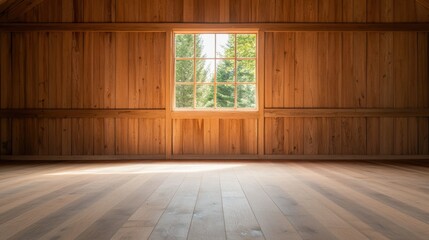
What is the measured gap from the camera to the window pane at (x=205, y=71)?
5.94 m

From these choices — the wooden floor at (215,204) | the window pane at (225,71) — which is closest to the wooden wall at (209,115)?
the window pane at (225,71)

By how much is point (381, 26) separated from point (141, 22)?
367cm

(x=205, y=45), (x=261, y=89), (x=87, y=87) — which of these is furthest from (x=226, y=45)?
(x=87, y=87)

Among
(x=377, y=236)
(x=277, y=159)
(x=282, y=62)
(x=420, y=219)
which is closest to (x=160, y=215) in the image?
(x=377, y=236)

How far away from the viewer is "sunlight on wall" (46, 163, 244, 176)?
436cm

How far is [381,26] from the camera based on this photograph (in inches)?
231

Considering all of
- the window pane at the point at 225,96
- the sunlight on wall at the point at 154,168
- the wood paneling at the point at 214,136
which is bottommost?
the sunlight on wall at the point at 154,168

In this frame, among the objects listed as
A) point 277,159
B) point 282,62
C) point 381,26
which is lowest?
point 277,159

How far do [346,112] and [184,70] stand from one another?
101 inches

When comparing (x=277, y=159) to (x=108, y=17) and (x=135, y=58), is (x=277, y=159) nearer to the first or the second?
(x=135, y=58)

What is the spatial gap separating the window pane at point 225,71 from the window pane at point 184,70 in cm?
40

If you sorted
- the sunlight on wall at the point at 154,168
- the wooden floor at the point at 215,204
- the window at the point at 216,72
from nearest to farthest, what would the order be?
the wooden floor at the point at 215,204, the sunlight on wall at the point at 154,168, the window at the point at 216,72

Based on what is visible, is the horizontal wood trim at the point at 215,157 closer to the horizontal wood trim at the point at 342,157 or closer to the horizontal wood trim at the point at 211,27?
the horizontal wood trim at the point at 342,157

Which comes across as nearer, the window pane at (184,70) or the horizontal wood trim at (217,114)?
the horizontal wood trim at (217,114)
